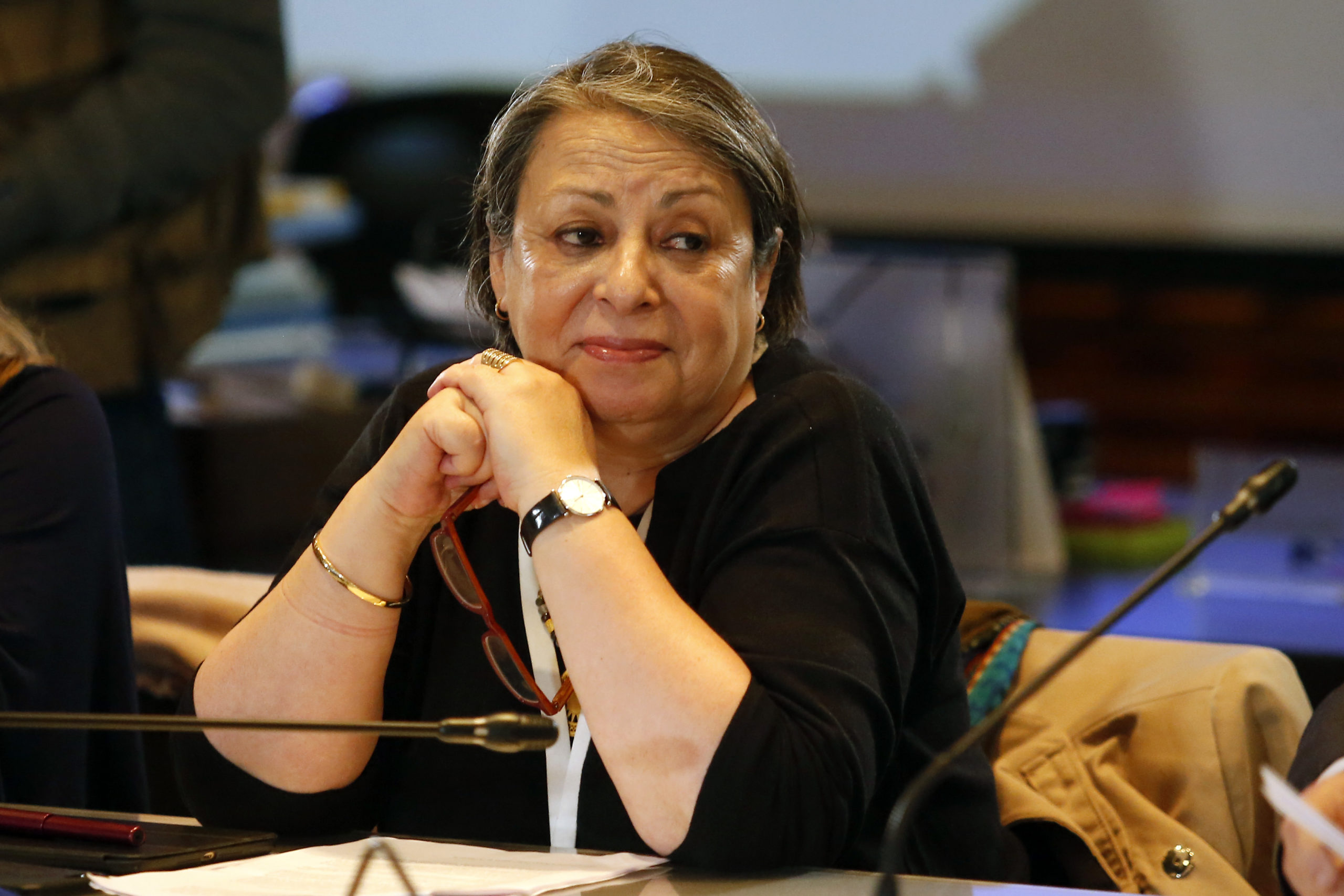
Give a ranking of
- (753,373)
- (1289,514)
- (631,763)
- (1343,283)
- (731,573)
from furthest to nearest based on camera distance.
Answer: (1343,283), (1289,514), (753,373), (731,573), (631,763)

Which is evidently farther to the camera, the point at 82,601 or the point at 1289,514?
the point at 1289,514

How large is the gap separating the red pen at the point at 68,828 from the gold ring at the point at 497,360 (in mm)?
474

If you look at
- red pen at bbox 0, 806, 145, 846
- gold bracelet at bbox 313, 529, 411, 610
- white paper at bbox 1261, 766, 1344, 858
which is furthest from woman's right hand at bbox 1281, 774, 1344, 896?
red pen at bbox 0, 806, 145, 846

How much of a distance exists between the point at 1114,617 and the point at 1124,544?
2705mm

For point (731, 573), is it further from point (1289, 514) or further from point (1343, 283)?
point (1343, 283)

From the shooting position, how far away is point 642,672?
1111 mm

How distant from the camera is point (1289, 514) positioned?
301 cm

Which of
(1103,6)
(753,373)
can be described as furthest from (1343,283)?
(753,373)

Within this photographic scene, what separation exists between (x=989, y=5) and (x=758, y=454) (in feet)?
12.9

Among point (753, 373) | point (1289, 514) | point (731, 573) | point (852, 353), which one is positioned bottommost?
point (1289, 514)

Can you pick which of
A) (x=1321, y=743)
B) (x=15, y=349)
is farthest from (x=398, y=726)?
(x=15, y=349)

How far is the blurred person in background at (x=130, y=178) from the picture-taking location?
235 centimetres

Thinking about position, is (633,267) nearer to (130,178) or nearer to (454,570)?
(454,570)

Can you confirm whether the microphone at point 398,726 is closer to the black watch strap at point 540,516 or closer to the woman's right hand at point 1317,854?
the black watch strap at point 540,516
